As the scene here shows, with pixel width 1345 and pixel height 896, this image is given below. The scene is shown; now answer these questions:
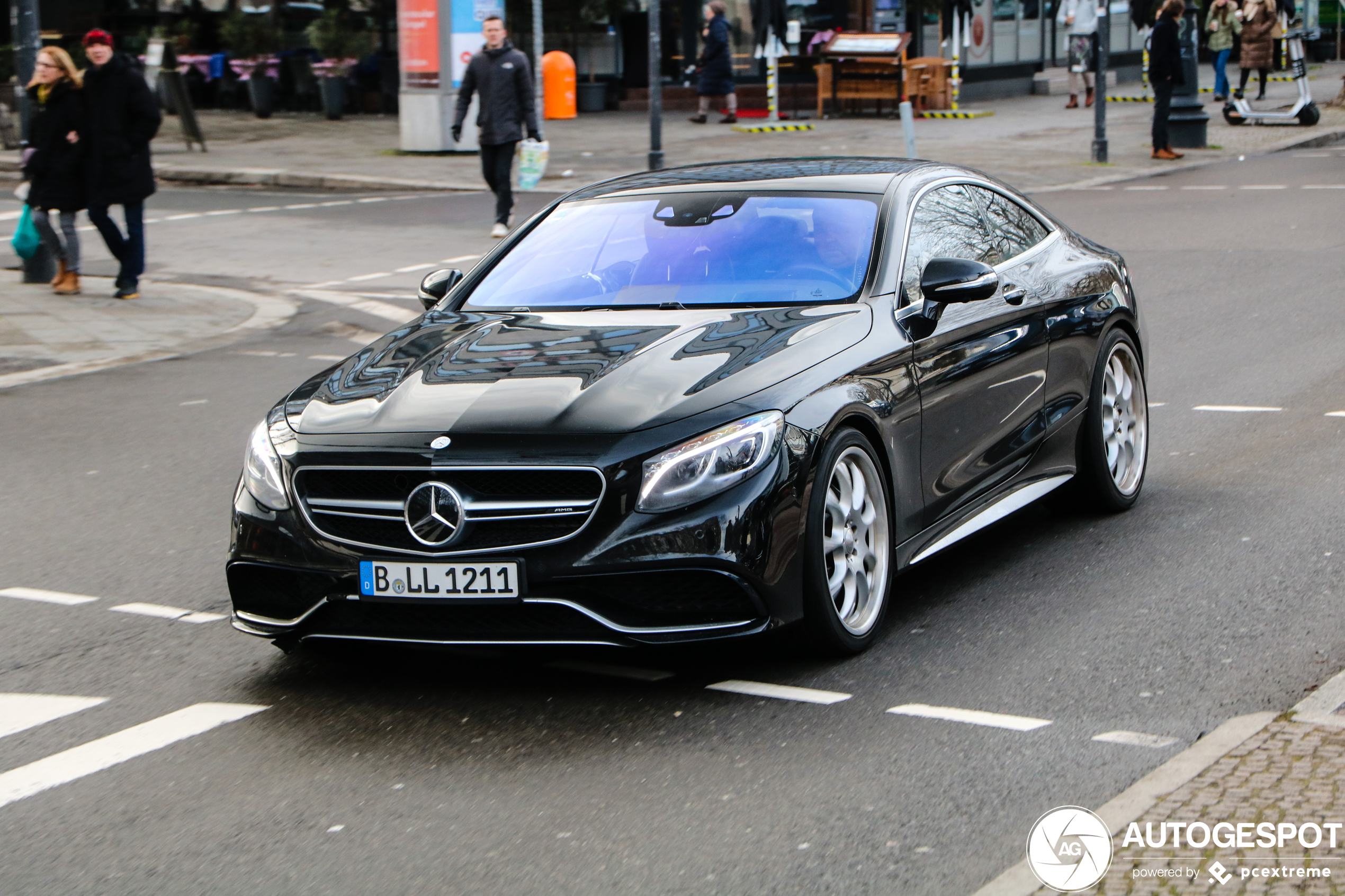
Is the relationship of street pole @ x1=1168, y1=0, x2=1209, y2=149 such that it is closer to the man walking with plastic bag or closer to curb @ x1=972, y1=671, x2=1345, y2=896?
the man walking with plastic bag

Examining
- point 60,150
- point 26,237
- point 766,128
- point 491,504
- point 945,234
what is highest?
point 766,128

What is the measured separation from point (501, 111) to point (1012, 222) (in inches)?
446

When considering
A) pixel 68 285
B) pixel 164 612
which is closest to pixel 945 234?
pixel 164 612

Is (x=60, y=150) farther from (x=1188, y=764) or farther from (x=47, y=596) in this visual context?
(x=1188, y=764)

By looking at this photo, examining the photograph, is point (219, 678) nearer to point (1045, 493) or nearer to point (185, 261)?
point (1045, 493)

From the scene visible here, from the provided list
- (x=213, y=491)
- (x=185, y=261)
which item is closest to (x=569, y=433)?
(x=213, y=491)

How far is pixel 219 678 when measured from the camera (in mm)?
5336

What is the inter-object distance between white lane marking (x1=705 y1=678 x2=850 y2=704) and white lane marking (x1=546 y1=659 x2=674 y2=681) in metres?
0.18

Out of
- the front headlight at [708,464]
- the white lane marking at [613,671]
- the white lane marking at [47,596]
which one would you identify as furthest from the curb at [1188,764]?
the white lane marking at [47,596]

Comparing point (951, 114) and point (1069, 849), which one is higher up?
point (951, 114)

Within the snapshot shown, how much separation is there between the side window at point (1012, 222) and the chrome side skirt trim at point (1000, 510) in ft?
2.83

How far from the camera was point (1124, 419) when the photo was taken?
718 centimetres

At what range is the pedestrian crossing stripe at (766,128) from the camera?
29.5 metres

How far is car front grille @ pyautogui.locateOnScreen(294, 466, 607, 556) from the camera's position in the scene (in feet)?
15.6
